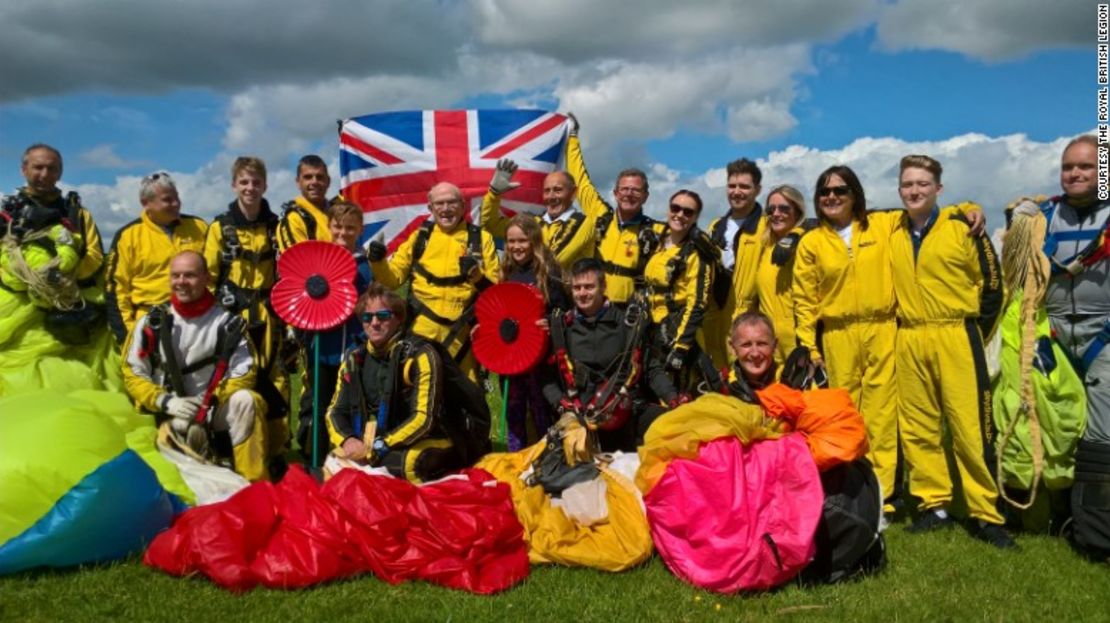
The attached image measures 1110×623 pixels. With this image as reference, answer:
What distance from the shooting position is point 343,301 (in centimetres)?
620

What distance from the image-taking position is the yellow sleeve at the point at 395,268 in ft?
21.5

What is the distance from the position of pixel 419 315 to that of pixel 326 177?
4.77ft

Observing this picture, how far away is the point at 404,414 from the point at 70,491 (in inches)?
74.9

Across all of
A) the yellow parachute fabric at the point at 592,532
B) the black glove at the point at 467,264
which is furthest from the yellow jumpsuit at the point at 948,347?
the black glove at the point at 467,264

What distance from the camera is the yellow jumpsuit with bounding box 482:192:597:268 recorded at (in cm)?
677

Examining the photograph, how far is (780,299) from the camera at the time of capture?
6.30 meters

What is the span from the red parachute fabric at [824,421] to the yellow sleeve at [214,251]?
4.18 meters

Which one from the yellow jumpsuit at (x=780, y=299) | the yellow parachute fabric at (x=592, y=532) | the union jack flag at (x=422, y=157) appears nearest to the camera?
the yellow parachute fabric at (x=592, y=532)

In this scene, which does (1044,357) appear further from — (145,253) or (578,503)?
(145,253)

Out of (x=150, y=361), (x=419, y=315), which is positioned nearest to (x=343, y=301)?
(x=419, y=315)

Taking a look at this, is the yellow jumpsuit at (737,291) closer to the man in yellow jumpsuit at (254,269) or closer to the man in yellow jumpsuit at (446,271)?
the man in yellow jumpsuit at (446,271)

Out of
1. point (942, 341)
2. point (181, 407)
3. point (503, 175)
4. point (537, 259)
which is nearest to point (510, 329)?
point (537, 259)

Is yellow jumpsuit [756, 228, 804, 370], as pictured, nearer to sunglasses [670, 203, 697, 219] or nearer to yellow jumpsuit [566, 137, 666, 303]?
sunglasses [670, 203, 697, 219]

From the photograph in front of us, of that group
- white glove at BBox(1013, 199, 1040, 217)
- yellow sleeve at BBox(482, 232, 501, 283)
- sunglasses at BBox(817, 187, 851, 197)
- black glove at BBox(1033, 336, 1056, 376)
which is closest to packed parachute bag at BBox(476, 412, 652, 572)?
yellow sleeve at BBox(482, 232, 501, 283)
